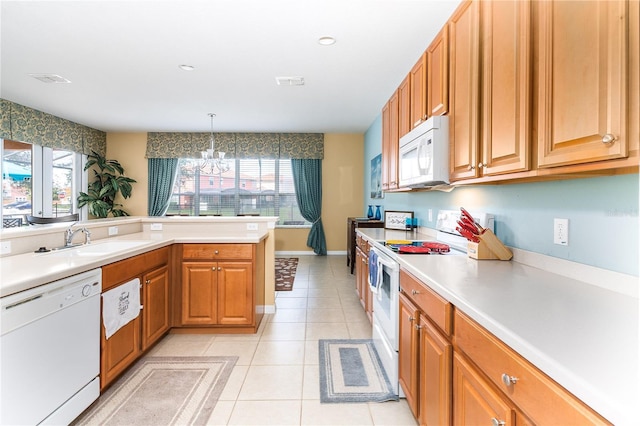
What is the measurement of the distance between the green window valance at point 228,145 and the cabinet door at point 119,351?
5.22 meters

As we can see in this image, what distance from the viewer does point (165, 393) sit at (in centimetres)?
212

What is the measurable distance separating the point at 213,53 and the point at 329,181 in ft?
14.4

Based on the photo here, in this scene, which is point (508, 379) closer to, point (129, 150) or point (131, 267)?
point (131, 267)

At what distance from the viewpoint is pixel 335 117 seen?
577cm

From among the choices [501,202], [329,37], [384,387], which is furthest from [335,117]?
[384,387]

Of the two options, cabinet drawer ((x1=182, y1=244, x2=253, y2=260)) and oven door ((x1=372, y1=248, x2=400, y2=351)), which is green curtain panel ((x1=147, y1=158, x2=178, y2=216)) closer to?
cabinet drawer ((x1=182, y1=244, x2=253, y2=260))

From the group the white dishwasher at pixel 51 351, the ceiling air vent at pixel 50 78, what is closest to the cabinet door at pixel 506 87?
the white dishwasher at pixel 51 351

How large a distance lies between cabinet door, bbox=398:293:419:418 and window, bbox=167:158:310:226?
5.54m

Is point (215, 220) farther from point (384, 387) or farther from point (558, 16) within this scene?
point (558, 16)

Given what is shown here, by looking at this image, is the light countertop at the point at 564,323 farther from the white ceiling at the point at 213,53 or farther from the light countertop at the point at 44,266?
the white ceiling at the point at 213,53

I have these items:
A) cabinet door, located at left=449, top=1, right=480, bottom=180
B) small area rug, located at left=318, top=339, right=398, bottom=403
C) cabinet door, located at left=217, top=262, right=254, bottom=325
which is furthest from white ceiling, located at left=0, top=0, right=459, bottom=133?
small area rug, located at left=318, top=339, right=398, bottom=403

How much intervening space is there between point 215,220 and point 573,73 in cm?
313

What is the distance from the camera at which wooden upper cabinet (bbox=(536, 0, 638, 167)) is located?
94 centimetres

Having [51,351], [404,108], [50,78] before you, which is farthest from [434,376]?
[50,78]
